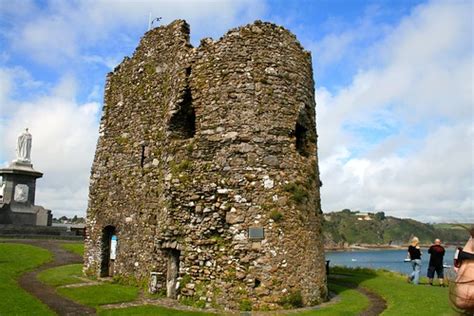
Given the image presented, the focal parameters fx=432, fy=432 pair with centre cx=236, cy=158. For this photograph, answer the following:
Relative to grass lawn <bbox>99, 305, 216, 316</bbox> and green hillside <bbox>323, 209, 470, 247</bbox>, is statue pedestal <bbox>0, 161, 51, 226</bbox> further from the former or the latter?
green hillside <bbox>323, 209, 470, 247</bbox>

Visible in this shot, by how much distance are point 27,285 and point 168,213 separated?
642 cm

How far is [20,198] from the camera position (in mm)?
35281

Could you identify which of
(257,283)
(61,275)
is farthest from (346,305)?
(61,275)

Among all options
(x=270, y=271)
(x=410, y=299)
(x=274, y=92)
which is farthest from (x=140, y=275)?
(x=410, y=299)

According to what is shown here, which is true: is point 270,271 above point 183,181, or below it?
below

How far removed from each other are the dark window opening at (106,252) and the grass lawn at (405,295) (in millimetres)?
10727

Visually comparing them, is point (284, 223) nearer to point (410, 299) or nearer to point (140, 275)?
point (410, 299)

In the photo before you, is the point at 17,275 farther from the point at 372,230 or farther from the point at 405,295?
the point at 372,230

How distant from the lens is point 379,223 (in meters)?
191

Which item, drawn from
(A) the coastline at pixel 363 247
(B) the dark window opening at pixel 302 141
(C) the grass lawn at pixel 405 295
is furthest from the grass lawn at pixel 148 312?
(A) the coastline at pixel 363 247

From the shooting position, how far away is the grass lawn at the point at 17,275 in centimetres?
1173

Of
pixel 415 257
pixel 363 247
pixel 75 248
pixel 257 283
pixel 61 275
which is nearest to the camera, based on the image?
pixel 257 283

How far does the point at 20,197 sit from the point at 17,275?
1885cm

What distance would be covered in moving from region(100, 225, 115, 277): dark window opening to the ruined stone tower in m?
→ 2.47
